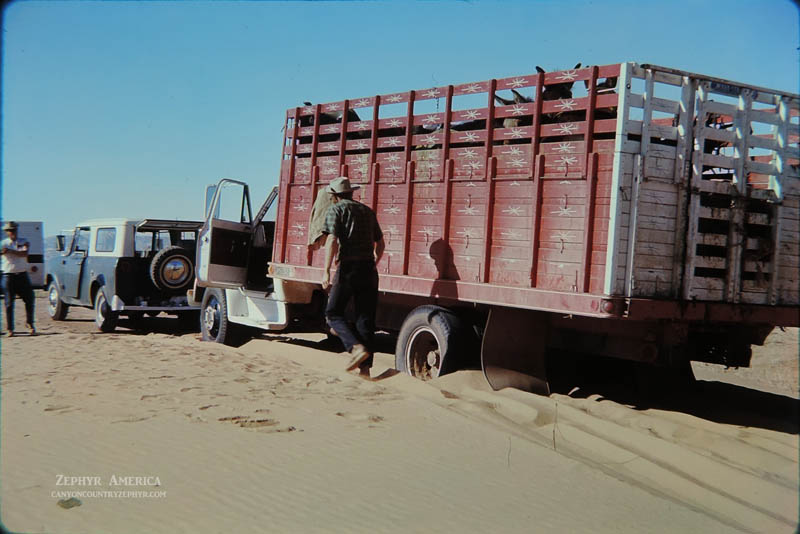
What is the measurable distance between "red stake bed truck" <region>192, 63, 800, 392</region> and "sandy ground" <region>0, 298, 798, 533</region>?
2.25ft

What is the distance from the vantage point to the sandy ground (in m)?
3.53

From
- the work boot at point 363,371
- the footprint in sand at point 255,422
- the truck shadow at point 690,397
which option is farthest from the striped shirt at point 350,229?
the truck shadow at point 690,397

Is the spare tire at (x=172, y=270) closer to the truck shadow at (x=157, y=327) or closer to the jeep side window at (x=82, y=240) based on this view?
the truck shadow at (x=157, y=327)

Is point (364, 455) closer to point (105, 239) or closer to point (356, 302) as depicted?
point (356, 302)

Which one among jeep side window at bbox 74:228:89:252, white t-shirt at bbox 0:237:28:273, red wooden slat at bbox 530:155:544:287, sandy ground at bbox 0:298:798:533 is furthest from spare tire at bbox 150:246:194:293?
red wooden slat at bbox 530:155:544:287

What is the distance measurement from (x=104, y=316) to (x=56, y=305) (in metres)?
2.96

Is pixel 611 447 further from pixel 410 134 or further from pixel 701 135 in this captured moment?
pixel 410 134

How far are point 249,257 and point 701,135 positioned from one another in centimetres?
714

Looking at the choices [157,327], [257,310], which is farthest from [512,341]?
[157,327]

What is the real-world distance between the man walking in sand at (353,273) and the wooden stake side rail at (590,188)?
2.08 feet

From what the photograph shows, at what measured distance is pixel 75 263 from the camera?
13.6m

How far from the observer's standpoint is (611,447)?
16.4ft

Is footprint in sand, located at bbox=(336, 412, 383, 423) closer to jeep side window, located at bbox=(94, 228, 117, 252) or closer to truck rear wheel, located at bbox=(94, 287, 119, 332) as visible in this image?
truck rear wheel, located at bbox=(94, 287, 119, 332)

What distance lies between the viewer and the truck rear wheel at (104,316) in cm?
1224
